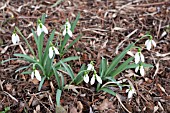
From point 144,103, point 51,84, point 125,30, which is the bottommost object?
point 144,103

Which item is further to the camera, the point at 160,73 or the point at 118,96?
the point at 160,73

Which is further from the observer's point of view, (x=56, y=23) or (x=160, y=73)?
(x=56, y=23)

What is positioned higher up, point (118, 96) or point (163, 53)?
point (163, 53)

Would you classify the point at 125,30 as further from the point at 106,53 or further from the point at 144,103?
the point at 144,103

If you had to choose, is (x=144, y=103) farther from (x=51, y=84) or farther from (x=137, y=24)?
(x=137, y=24)

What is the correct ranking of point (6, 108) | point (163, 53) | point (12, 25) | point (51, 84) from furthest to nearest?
point (12, 25), point (163, 53), point (51, 84), point (6, 108)

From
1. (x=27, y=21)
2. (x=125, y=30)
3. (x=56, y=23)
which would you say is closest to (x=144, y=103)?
(x=125, y=30)

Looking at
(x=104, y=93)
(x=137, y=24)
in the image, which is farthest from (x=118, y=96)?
(x=137, y=24)

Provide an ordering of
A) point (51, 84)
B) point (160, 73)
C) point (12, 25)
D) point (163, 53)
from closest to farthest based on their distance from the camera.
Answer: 1. point (51, 84)
2. point (160, 73)
3. point (163, 53)
4. point (12, 25)

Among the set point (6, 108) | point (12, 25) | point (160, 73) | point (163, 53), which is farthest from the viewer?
point (12, 25)
